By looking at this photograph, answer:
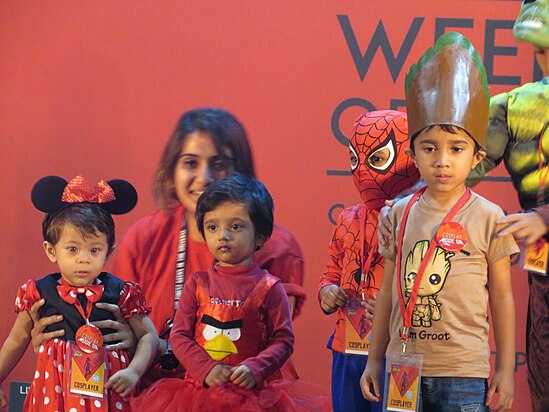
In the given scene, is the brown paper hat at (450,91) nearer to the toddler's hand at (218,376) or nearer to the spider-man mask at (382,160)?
the spider-man mask at (382,160)

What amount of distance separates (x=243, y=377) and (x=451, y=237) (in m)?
0.83

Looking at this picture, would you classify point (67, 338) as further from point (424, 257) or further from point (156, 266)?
point (424, 257)

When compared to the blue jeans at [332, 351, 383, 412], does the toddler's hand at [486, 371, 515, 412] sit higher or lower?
higher

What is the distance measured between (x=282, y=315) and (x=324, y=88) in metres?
1.59

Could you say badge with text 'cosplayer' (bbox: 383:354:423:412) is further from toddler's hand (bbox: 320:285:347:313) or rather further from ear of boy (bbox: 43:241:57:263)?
ear of boy (bbox: 43:241:57:263)

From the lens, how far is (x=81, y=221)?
3223 millimetres

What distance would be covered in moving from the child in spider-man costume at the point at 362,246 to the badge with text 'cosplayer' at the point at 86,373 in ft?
2.89

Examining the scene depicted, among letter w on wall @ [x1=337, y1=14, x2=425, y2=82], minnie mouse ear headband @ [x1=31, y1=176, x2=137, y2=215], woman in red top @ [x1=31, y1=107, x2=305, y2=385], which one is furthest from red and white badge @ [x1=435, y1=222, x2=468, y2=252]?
letter w on wall @ [x1=337, y1=14, x2=425, y2=82]

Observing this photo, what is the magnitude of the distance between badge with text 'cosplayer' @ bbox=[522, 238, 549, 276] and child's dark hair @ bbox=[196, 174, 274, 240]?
93 cm

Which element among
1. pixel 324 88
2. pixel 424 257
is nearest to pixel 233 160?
pixel 324 88

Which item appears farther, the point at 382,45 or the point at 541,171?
the point at 382,45

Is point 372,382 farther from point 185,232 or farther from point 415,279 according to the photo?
point 185,232

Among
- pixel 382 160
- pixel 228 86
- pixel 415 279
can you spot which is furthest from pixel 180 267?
pixel 415 279

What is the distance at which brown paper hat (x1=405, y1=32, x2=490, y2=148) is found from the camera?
2693 millimetres
